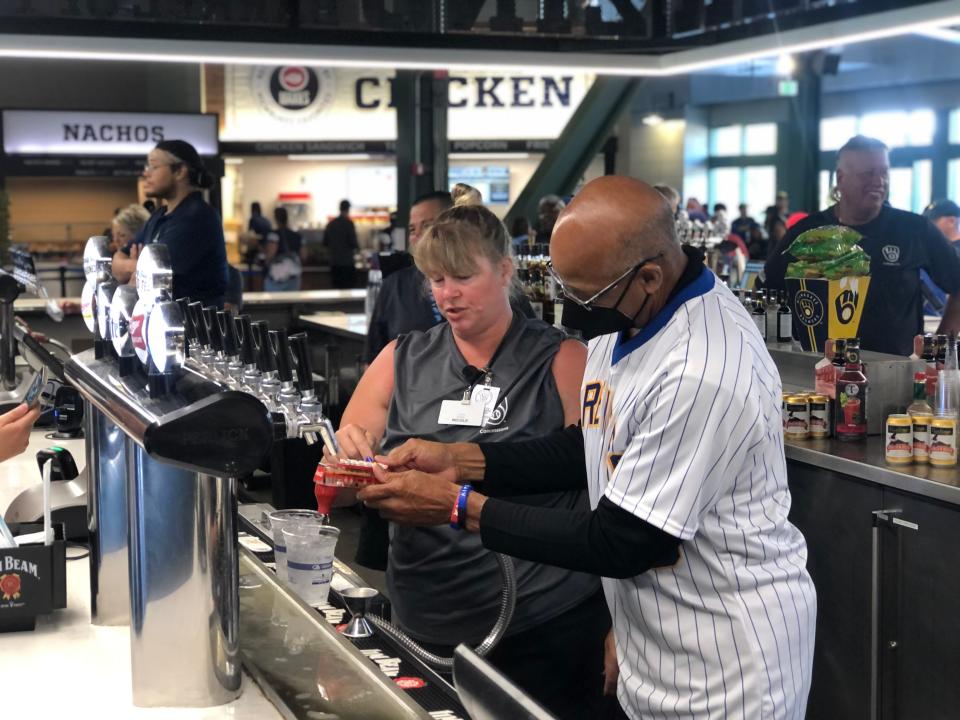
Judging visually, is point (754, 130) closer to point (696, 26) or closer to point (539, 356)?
point (696, 26)

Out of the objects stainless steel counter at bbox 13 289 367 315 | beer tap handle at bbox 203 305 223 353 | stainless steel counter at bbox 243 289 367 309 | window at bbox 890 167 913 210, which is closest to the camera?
beer tap handle at bbox 203 305 223 353

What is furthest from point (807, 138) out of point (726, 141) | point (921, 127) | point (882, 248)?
point (726, 141)

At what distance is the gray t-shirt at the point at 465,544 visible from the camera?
2.50 metres

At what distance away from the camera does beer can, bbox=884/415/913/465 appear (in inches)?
127

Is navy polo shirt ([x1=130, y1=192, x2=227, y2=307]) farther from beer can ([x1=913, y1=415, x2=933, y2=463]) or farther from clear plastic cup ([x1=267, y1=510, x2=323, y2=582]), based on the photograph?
clear plastic cup ([x1=267, y1=510, x2=323, y2=582])

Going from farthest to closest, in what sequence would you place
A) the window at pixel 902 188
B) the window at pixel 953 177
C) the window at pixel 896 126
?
the window at pixel 902 188
the window at pixel 896 126
the window at pixel 953 177

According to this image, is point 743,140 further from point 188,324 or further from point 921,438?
point 188,324

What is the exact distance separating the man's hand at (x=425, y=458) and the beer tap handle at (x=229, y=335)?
502 millimetres

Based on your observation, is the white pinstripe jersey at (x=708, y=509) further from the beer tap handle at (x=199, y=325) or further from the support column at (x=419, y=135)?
the support column at (x=419, y=135)

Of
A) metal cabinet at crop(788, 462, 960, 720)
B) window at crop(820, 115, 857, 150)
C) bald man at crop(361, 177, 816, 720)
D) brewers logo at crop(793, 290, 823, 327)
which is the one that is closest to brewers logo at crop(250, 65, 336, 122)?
window at crop(820, 115, 857, 150)

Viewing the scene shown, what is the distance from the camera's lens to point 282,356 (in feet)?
5.48

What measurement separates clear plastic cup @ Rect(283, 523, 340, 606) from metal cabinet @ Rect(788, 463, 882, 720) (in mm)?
1817

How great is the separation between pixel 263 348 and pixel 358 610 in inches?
19.1

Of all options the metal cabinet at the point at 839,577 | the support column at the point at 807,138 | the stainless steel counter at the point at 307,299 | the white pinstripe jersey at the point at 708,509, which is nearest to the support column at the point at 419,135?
the stainless steel counter at the point at 307,299
